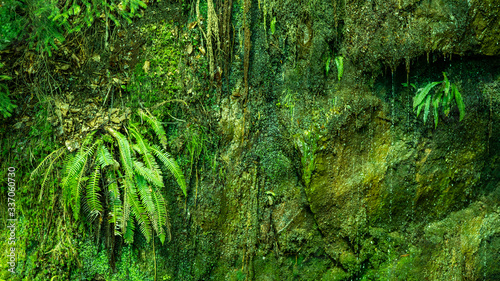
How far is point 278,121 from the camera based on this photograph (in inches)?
184

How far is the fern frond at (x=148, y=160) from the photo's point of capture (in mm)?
3920

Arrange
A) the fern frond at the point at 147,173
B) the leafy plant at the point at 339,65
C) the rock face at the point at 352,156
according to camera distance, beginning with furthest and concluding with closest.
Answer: the leafy plant at the point at 339,65, the rock face at the point at 352,156, the fern frond at the point at 147,173

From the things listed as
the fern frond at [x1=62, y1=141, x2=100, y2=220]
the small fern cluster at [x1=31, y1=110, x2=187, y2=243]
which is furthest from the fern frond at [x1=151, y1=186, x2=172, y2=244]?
the fern frond at [x1=62, y1=141, x2=100, y2=220]

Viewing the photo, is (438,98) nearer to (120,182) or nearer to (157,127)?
(157,127)

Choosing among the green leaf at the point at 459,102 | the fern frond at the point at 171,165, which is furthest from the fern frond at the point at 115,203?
the green leaf at the point at 459,102

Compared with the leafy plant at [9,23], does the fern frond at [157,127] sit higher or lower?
lower

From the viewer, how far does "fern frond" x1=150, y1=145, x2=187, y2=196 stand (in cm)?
406

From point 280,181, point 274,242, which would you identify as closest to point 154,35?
point 280,181

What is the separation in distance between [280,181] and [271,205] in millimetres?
333

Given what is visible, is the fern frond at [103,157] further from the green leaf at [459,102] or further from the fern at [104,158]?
the green leaf at [459,102]

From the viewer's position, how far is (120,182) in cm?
409

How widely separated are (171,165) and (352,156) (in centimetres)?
221

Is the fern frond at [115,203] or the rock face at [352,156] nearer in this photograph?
the fern frond at [115,203]

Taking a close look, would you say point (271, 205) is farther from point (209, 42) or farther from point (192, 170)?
point (209, 42)
